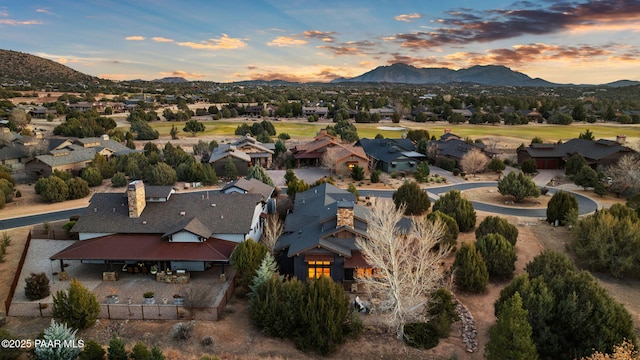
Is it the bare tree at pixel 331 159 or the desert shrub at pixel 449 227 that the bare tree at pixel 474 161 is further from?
the desert shrub at pixel 449 227

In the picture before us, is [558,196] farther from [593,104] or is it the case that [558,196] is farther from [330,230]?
[593,104]

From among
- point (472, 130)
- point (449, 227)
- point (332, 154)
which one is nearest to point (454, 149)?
point (332, 154)

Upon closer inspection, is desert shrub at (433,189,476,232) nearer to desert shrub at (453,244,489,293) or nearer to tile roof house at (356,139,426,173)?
desert shrub at (453,244,489,293)

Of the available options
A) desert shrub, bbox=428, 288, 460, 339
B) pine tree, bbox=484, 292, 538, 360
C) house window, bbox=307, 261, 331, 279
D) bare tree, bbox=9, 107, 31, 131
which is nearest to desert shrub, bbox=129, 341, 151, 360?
house window, bbox=307, 261, 331, 279

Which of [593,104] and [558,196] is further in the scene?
[593,104]

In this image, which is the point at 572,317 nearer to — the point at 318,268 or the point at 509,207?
the point at 318,268

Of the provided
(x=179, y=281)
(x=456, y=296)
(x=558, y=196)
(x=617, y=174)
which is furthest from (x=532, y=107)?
(x=179, y=281)
